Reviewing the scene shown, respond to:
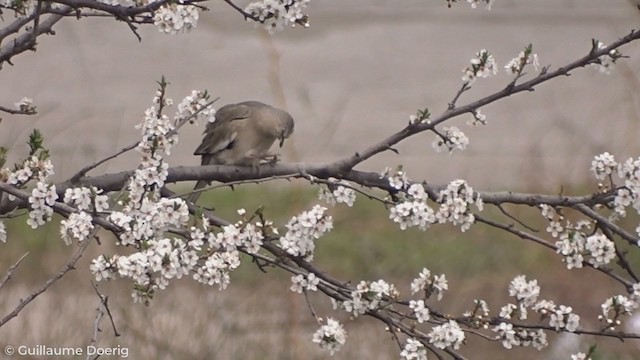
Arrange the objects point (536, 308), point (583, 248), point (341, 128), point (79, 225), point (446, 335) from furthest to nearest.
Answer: point (341, 128)
point (536, 308)
point (583, 248)
point (446, 335)
point (79, 225)

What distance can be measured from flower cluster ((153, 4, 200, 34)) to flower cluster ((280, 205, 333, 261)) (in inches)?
19.0

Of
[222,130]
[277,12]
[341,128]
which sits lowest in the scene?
[341,128]

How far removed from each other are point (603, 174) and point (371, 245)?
4074 mm

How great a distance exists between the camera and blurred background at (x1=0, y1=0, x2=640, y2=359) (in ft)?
16.6

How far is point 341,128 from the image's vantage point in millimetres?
10445

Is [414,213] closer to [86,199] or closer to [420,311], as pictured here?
[420,311]

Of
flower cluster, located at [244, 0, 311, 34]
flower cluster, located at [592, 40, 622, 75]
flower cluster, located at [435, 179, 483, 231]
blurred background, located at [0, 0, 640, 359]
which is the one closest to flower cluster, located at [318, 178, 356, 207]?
flower cluster, located at [435, 179, 483, 231]

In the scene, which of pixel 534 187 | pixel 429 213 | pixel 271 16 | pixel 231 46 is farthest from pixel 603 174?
pixel 231 46

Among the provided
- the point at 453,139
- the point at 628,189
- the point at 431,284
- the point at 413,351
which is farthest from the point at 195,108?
the point at 628,189

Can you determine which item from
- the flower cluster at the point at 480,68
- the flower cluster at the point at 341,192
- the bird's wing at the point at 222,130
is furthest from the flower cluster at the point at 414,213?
the bird's wing at the point at 222,130

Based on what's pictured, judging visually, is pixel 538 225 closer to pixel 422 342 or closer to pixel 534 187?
pixel 534 187

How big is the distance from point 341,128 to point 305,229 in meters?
7.57

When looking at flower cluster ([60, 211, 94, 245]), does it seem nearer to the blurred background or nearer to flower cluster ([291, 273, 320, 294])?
flower cluster ([291, 273, 320, 294])

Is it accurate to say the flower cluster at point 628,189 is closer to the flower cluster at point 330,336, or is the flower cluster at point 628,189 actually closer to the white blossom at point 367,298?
the white blossom at point 367,298
